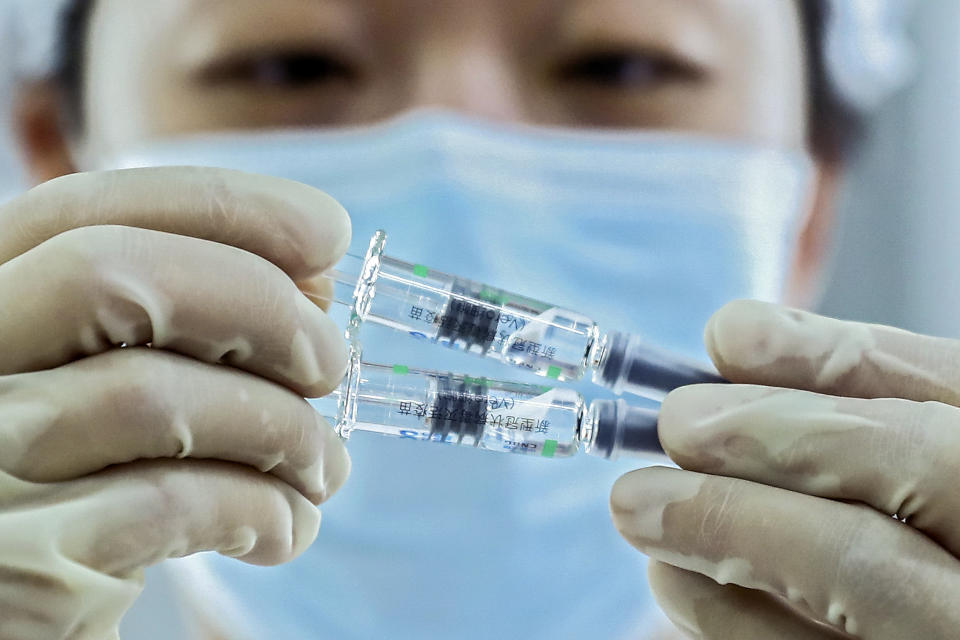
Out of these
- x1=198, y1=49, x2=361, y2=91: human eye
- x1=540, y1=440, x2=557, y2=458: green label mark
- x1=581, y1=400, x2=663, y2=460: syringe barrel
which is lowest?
x1=540, y1=440, x2=557, y2=458: green label mark

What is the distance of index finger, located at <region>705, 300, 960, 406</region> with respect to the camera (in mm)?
757

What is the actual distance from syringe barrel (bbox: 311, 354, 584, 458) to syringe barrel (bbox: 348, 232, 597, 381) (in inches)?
1.3

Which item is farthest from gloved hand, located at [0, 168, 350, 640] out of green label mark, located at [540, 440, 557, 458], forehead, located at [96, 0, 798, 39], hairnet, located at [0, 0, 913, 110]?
hairnet, located at [0, 0, 913, 110]

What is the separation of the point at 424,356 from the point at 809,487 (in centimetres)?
60

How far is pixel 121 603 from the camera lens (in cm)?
69

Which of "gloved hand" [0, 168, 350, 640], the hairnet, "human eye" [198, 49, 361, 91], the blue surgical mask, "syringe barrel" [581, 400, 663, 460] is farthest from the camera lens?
the hairnet

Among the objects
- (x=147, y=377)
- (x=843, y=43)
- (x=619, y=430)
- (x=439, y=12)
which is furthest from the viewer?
(x=843, y=43)

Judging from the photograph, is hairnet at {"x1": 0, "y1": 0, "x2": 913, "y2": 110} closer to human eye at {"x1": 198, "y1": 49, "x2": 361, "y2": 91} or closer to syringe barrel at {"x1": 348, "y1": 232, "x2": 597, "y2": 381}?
human eye at {"x1": 198, "y1": 49, "x2": 361, "y2": 91}

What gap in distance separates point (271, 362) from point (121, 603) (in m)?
0.25

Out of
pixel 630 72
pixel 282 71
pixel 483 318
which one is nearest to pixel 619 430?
pixel 483 318

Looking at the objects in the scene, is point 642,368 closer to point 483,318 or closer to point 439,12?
point 483,318

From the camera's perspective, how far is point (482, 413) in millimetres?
805

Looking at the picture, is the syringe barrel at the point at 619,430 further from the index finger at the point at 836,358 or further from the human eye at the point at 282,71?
the human eye at the point at 282,71

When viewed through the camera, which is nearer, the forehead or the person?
the person
